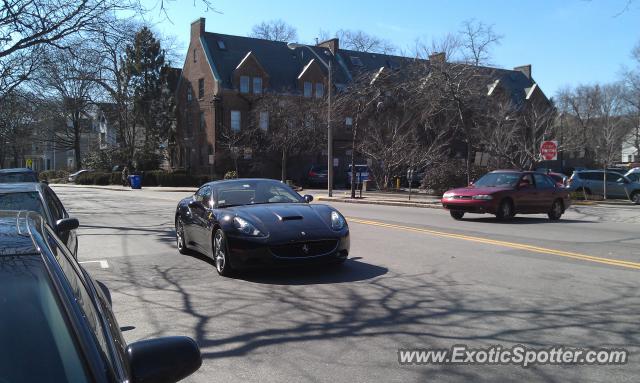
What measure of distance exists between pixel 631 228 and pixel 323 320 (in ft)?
40.4

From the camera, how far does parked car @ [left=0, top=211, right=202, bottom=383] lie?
6.19 ft

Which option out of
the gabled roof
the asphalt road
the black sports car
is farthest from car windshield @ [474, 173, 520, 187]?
the gabled roof

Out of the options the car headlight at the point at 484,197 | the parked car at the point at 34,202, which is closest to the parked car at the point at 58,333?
the parked car at the point at 34,202

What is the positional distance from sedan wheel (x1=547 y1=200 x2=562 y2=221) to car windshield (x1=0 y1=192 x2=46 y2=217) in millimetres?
14948

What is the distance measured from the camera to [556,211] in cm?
1738

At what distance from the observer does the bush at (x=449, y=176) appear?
28500 mm

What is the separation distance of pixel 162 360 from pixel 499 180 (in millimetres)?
15865

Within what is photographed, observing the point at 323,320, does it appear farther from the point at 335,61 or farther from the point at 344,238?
the point at 335,61

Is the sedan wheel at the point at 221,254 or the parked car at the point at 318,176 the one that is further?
the parked car at the point at 318,176

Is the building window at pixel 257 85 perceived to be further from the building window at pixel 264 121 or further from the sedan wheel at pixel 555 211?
the sedan wheel at pixel 555 211

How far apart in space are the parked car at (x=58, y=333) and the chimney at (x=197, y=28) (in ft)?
168

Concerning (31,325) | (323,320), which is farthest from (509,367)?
(31,325)

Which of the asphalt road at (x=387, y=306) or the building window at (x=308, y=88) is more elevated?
the building window at (x=308, y=88)

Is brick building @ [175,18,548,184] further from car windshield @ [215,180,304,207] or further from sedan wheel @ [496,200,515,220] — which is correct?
car windshield @ [215,180,304,207]
